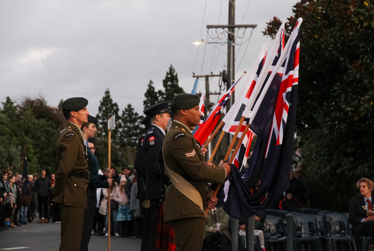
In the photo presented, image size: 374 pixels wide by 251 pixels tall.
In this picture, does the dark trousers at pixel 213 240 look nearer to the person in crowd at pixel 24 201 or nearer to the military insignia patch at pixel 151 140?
the military insignia patch at pixel 151 140

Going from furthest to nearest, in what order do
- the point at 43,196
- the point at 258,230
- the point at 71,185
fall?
the point at 43,196 → the point at 258,230 → the point at 71,185

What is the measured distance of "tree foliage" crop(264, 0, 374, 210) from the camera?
1423 cm

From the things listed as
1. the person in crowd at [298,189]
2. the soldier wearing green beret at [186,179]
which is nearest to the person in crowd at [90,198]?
the soldier wearing green beret at [186,179]

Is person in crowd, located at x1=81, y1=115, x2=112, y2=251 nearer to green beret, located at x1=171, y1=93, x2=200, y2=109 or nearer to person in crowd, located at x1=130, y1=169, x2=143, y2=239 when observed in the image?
green beret, located at x1=171, y1=93, x2=200, y2=109

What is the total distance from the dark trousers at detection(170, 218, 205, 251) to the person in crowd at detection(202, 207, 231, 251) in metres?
5.87

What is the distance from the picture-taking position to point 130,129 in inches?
5551

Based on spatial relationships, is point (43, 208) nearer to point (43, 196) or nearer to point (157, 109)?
point (43, 196)

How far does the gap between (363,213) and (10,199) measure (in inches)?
622

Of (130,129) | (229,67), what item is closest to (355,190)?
(229,67)

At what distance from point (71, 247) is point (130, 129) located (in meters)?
133

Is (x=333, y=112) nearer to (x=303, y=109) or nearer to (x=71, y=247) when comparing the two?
(x=303, y=109)

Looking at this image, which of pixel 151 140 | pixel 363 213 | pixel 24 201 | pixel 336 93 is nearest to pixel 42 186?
pixel 24 201

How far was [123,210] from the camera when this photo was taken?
20797 millimetres

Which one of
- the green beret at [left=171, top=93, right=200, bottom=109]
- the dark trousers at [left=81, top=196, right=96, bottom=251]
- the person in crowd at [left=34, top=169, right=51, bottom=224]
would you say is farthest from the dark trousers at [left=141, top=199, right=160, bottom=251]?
the person in crowd at [left=34, top=169, right=51, bottom=224]
